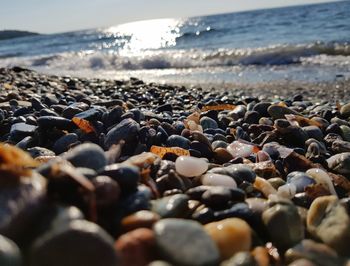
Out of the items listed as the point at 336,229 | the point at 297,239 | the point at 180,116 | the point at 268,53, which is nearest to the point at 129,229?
the point at 297,239

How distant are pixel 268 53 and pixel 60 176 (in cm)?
1038

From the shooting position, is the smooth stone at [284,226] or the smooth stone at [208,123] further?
the smooth stone at [208,123]

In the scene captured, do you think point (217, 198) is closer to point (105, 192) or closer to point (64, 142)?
point (105, 192)

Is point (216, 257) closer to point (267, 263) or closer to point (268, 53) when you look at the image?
point (267, 263)

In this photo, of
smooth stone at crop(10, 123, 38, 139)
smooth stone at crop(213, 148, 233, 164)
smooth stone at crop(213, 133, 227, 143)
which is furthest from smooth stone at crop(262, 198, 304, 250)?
smooth stone at crop(10, 123, 38, 139)

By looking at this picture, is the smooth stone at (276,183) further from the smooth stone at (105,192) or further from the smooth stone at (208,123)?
the smooth stone at (208,123)

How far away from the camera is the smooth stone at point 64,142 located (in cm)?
249

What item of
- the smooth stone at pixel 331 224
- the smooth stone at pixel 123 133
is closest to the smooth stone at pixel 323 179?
the smooth stone at pixel 331 224

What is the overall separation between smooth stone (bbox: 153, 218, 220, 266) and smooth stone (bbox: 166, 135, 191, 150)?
4.64 ft

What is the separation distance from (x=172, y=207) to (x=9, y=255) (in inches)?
21.2

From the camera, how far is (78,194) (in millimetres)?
1264

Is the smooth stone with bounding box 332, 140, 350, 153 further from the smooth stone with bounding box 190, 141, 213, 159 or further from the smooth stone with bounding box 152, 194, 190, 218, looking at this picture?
the smooth stone with bounding box 152, 194, 190, 218

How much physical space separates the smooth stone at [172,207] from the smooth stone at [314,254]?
363mm

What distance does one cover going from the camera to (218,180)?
184cm
